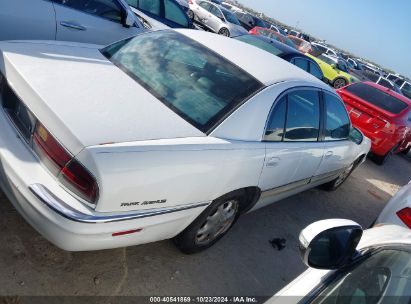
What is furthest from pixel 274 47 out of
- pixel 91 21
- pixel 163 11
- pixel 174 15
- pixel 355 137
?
pixel 91 21

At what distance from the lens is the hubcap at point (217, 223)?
300cm

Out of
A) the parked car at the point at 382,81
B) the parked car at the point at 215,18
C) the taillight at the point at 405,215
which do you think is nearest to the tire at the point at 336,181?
the taillight at the point at 405,215

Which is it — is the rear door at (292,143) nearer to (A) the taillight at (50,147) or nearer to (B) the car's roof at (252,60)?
(B) the car's roof at (252,60)

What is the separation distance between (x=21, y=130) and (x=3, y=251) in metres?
0.84

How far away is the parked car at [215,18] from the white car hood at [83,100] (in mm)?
15289

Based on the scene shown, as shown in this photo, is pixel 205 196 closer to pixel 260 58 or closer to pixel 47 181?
pixel 47 181

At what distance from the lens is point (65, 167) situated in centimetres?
209

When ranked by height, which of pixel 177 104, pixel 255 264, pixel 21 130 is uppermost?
pixel 177 104

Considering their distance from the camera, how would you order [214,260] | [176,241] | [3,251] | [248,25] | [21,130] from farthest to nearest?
[248,25] → [214,260] → [176,241] → [3,251] → [21,130]

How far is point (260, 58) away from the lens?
347 cm

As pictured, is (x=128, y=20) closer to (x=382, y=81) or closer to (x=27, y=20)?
(x=27, y=20)

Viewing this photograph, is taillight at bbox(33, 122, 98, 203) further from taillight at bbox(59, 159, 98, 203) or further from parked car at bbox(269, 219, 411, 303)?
parked car at bbox(269, 219, 411, 303)

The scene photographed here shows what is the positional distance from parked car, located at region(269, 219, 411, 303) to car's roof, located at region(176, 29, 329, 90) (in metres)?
1.51

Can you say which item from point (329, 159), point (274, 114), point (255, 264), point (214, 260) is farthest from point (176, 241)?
point (329, 159)
